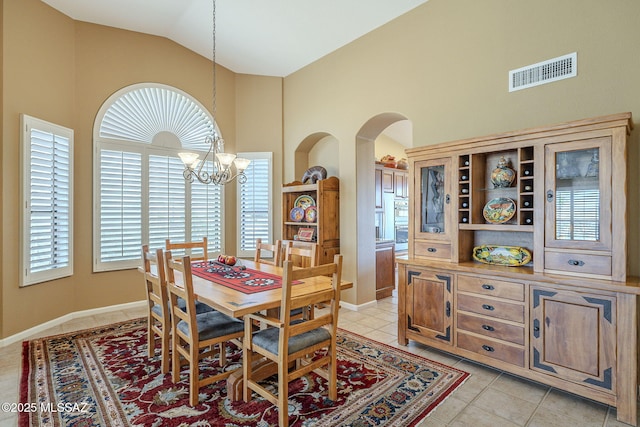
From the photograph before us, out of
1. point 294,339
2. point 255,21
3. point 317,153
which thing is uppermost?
point 255,21

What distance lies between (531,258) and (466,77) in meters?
1.88

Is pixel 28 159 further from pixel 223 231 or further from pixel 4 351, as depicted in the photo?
pixel 223 231

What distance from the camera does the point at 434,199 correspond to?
329 centimetres

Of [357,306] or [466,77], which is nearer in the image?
[466,77]

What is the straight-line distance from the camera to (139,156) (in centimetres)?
472

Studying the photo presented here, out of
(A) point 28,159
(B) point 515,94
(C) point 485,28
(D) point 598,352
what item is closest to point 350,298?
(D) point 598,352

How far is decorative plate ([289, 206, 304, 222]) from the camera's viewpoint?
5.04 meters

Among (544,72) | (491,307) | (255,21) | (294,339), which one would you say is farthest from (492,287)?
(255,21)

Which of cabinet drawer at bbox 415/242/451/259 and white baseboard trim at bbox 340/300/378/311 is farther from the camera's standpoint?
white baseboard trim at bbox 340/300/378/311

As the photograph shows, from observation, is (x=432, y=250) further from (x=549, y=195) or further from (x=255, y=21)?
(x=255, y=21)

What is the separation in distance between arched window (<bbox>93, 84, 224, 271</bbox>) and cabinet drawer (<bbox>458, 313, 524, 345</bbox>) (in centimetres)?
395

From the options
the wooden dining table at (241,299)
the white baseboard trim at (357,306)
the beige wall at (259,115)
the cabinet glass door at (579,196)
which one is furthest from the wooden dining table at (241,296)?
the beige wall at (259,115)

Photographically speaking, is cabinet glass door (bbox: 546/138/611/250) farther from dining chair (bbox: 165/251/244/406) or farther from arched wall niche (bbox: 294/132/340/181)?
arched wall niche (bbox: 294/132/340/181)

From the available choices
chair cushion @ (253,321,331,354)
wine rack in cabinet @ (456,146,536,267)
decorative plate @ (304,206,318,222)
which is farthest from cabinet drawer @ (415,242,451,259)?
decorative plate @ (304,206,318,222)
